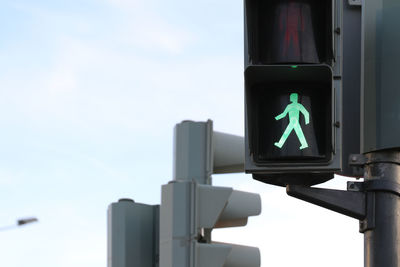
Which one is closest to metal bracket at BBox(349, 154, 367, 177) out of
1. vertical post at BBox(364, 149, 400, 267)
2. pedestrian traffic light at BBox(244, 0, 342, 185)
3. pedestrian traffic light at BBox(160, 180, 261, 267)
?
vertical post at BBox(364, 149, 400, 267)

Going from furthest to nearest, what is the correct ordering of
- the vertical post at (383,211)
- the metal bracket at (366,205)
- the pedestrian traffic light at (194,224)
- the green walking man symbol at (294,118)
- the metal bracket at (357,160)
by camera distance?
the metal bracket at (357,160), the metal bracket at (366,205), the vertical post at (383,211), the green walking man symbol at (294,118), the pedestrian traffic light at (194,224)

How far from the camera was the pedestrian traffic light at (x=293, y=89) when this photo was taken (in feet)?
16.0

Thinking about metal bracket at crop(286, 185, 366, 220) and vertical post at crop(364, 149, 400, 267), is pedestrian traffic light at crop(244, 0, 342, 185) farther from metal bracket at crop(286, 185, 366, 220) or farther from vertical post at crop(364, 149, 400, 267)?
vertical post at crop(364, 149, 400, 267)

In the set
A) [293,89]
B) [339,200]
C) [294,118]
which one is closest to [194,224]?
[294,118]

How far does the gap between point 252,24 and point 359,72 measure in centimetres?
102

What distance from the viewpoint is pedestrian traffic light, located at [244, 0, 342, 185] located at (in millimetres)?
4863

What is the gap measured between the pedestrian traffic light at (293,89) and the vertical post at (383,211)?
1.54 feet

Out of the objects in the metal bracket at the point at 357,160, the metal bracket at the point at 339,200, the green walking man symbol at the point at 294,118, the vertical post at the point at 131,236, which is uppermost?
the green walking man symbol at the point at 294,118

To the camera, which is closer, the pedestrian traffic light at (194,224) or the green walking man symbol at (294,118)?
the pedestrian traffic light at (194,224)

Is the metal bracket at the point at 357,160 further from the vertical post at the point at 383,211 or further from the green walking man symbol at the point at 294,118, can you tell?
the green walking man symbol at the point at 294,118

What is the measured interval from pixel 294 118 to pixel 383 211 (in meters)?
0.79

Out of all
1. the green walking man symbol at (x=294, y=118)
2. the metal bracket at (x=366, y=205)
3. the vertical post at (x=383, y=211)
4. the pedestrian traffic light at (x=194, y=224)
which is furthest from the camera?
the metal bracket at (x=366, y=205)

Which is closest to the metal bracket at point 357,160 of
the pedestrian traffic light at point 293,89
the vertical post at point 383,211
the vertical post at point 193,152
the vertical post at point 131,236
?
the vertical post at point 383,211

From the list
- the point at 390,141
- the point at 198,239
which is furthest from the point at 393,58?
the point at 198,239
